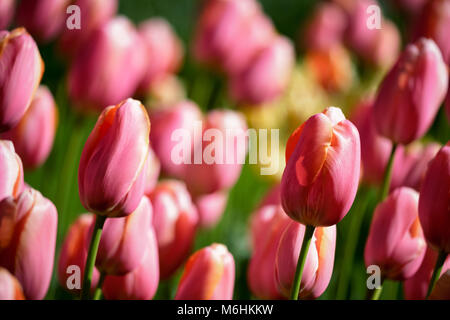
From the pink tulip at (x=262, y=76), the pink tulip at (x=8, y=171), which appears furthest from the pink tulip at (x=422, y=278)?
the pink tulip at (x=262, y=76)

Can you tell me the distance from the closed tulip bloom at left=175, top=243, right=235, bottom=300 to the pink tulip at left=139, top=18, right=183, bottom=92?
47 cm

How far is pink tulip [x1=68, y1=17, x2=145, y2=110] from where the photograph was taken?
0.68 m

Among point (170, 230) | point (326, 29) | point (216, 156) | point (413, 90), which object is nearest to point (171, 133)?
point (216, 156)

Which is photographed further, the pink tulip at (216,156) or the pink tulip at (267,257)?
the pink tulip at (216,156)

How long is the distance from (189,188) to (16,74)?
0.28 meters

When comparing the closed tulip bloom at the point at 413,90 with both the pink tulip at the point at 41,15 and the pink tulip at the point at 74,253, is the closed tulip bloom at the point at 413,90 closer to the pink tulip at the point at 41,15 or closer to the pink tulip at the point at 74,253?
the pink tulip at the point at 74,253

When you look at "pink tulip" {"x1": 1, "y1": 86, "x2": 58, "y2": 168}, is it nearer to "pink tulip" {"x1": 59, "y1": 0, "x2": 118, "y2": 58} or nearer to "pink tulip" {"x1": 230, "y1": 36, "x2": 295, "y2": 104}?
"pink tulip" {"x1": 59, "y1": 0, "x2": 118, "y2": 58}

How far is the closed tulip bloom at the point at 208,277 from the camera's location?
466 mm

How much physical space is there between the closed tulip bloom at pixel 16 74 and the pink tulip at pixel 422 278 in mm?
331

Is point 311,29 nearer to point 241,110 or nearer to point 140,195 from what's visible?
point 241,110

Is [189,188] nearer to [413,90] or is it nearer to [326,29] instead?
[413,90]

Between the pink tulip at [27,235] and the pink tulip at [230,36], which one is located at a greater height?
the pink tulip at [230,36]
